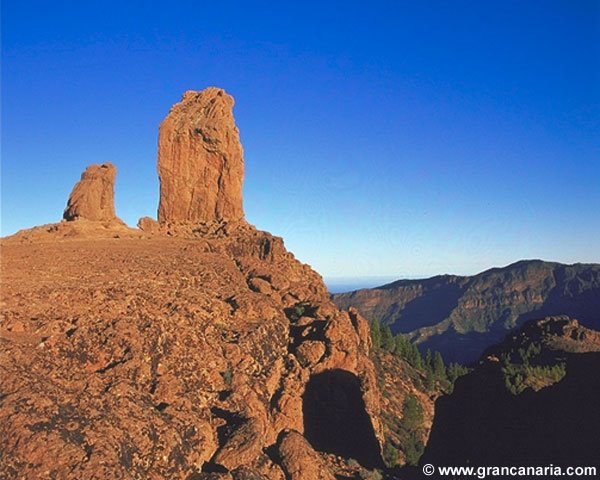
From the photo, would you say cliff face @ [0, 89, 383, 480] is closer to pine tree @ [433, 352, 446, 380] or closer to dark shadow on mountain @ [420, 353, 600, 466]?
dark shadow on mountain @ [420, 353, 600, 466]

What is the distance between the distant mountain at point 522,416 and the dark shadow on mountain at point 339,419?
22.0 feet

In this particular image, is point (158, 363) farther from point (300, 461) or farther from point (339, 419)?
point (339, 419)

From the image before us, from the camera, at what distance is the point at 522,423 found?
32.2m

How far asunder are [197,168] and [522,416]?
54497 millimetres

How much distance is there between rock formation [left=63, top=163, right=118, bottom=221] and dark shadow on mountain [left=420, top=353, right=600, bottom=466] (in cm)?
5123

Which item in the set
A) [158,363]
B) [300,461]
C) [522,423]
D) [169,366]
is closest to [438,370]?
[522,423]

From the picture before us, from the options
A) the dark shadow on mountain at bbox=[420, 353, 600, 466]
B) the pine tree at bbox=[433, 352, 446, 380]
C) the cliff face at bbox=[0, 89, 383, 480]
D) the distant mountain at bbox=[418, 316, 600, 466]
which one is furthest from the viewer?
the pine tree at bbox=[433, 352, 446, 380]

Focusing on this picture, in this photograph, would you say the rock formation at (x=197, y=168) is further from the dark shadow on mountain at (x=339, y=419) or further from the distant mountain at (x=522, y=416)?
the distant mountain at (x=522, y=416)

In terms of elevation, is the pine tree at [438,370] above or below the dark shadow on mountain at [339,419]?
below

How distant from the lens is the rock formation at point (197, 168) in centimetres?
7156

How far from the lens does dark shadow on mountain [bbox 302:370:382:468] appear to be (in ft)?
115

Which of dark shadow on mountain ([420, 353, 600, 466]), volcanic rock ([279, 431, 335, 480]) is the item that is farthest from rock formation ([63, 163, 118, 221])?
dark shadow on mountain ([420, 353, 600, 466])

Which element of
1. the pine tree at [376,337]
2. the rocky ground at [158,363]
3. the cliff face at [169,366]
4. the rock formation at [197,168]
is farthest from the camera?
the pine tree at [376,337]

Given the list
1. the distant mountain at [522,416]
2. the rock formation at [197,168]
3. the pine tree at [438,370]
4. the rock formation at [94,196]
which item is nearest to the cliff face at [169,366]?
the distant mountain at [522,416]
